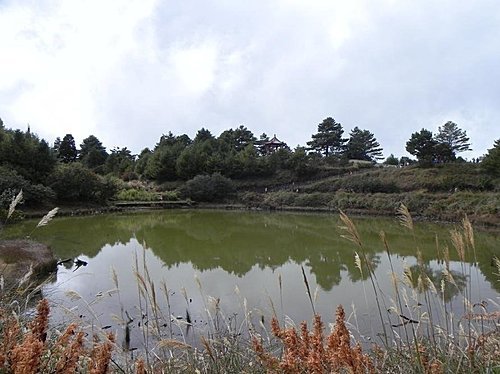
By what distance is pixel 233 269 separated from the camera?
1020cm

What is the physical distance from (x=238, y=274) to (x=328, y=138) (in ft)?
133

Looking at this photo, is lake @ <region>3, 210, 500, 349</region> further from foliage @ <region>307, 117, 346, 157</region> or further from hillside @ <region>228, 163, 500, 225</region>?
foliage @ <region>307, 117, 346, 157</region>

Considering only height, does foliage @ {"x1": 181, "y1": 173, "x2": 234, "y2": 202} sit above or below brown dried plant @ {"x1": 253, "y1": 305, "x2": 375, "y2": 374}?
above

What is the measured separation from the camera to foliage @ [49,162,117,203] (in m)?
27.2

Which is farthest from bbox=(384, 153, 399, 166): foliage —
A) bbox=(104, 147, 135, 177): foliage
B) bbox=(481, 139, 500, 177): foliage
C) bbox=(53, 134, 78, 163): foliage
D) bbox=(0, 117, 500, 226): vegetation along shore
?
bbox=(53, 134, 78, 163): foliage

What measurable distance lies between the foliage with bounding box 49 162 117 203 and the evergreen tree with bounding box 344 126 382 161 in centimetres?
2917

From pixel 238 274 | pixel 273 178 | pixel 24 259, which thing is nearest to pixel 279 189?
pixel 273 178

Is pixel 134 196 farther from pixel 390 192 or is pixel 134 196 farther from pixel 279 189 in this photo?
pixel 390 192

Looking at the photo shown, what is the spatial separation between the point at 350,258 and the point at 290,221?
1177 cm

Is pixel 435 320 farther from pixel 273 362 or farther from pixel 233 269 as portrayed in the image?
pixel 233 269

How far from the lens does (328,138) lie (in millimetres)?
48094

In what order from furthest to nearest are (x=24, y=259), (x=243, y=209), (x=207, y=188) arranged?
(x=207, y=188) → (x=243, y=209) → (x=24, y=259)

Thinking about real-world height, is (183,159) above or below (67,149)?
below

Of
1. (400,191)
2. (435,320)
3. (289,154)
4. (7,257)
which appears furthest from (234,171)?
(435,320)
